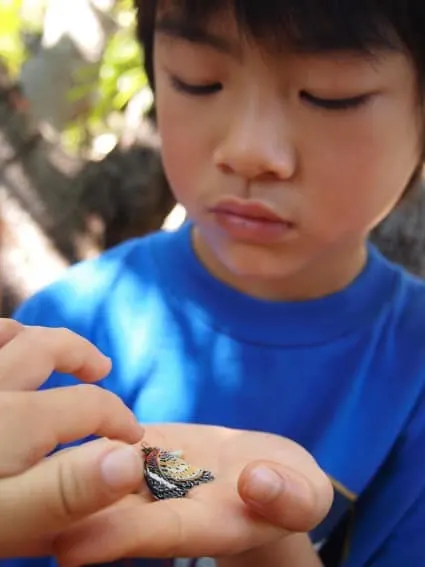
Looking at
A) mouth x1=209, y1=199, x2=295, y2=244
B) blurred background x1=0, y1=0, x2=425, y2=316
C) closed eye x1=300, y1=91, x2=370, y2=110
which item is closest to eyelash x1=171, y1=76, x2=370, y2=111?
closed eye x1=300, y1=91, x2=370, y2=110

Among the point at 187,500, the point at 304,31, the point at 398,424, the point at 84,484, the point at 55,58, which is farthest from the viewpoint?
the point at 55,58

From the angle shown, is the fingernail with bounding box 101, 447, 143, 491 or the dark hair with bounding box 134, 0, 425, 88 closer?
the fingernail with bounding box 101, 447, 143, 491

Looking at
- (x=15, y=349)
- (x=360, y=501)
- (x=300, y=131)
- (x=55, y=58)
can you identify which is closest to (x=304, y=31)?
(x=300, y=131)

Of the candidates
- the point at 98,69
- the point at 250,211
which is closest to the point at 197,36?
the point at 250,211

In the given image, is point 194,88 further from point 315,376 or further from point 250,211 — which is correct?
point 315,376

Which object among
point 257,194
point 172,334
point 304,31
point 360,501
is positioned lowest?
point 360,501

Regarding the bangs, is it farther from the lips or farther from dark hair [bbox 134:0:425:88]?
the lips

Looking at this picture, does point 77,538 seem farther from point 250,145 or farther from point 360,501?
point 360,501

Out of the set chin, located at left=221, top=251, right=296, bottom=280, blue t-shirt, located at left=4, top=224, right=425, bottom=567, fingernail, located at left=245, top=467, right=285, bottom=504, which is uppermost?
chin, located at left=221, top=251, right=296, bottom=280
